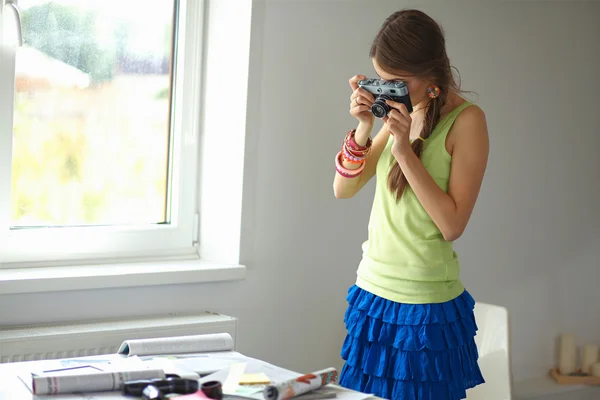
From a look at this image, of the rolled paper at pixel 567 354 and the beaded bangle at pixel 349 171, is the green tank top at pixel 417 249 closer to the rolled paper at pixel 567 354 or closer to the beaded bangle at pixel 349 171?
the beaded bangle at pixel 349 171

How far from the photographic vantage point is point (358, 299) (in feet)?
6.32

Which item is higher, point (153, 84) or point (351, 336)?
point (153, 84)

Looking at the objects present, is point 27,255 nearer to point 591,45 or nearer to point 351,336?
point 351,336

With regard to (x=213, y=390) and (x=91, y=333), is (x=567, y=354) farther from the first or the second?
(x=213, y=390)

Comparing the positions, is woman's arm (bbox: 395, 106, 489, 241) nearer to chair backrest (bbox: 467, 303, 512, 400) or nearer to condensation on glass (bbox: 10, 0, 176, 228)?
chair backrest (bbox: 467, 303, 512, 400)

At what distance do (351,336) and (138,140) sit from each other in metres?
0.93

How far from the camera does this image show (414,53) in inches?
70.5

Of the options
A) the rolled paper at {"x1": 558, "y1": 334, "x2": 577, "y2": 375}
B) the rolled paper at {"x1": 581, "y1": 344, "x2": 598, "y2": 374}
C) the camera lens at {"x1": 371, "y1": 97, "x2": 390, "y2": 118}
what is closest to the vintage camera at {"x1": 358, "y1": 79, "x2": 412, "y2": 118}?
the camera lens at {"x1": 371, "y1": 97, "x2": 390, "y2": 118}

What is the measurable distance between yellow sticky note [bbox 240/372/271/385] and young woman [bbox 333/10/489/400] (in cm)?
38

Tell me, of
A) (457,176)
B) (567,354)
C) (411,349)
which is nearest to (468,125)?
(457,176)

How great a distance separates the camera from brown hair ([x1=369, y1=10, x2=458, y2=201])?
70.4 inches

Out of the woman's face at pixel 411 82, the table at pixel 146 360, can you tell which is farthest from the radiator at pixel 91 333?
the woman's face at pixel 411 82

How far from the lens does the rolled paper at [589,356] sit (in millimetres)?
3322

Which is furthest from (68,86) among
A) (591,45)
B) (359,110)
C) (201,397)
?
(591,45)
